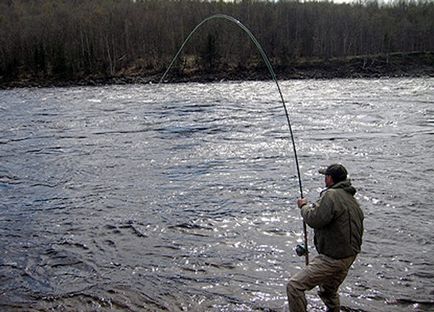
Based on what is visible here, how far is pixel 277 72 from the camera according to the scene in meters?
71.9

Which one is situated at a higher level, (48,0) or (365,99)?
(48,0)

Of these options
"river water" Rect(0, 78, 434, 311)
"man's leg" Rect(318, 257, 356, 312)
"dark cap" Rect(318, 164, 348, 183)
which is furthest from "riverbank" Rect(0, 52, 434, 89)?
"dark cap" Rect(318, 164, 348, 183)

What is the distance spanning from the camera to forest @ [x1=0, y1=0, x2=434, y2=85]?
74.2 metres

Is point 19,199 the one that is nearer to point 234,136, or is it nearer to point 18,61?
point 234,136

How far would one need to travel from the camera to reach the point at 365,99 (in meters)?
34.3

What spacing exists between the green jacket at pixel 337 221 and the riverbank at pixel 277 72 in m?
59.2

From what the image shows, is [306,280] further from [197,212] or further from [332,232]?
[197,212]

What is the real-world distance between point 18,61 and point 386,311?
8242cm

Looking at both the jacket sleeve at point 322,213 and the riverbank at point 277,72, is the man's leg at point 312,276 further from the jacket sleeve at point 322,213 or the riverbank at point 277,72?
the riverbank at point 277,72

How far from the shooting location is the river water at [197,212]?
7.84 m

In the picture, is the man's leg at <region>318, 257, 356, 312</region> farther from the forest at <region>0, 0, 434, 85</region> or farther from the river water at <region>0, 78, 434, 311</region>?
the forest at <region>0, 0, 434, 85</region>

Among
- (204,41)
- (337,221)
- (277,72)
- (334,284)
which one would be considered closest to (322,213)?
(337,221)

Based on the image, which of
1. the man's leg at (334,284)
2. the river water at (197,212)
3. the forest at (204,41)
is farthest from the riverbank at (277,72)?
the man's leg at (334,284)

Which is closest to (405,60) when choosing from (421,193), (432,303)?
(421,193)
